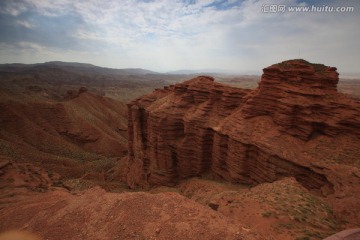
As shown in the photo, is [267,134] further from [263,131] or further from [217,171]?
[217,171]

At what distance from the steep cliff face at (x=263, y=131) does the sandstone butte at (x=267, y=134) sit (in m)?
0.07

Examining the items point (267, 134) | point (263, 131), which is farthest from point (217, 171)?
point (267, 134)

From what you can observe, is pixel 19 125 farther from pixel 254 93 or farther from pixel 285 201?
pixel 285 201

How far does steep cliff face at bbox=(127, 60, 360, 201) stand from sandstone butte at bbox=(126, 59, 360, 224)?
0.07 metres

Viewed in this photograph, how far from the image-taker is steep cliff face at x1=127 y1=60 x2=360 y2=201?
59.2 feet

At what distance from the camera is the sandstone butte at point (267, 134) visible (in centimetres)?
1727

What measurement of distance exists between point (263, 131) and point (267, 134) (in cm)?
58

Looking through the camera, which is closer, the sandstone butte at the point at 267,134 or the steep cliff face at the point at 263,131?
the sandstone butte at the point at 267,134

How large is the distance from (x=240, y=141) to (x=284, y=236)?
11.8m

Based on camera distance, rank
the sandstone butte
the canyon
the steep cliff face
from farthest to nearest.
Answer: the steep cliff face
the sandstone butte
the canyon

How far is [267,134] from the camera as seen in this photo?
20.9 meters

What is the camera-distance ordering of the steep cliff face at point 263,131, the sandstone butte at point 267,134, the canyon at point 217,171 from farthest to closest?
the steep cliff face at point 263,131 < the sandstone butte at point 267,134 < the canyon at point 217,171

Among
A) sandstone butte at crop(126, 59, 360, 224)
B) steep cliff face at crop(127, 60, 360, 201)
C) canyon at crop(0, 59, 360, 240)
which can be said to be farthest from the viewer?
steep cliff face at crop(127, 60, 360, 201)

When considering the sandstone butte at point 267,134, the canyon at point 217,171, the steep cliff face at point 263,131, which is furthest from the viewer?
the steep cliff face at point 263,131
